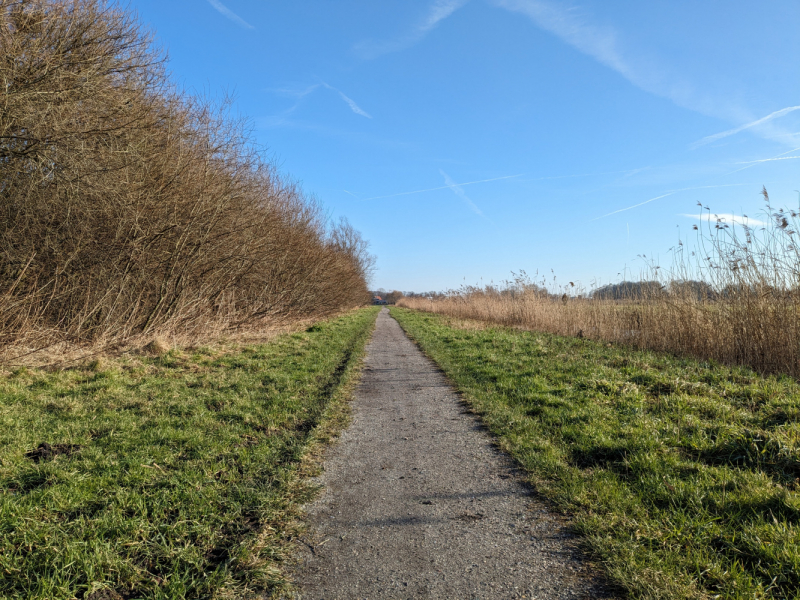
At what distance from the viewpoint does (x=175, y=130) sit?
31.9ft

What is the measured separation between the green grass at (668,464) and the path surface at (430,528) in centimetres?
29

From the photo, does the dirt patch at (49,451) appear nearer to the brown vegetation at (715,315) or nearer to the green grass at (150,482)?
the green grass at (150,482)

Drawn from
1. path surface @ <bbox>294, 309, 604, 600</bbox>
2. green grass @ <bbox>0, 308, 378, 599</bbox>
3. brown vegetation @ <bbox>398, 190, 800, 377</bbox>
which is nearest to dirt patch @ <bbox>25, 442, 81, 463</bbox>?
green grass @ <bbox>0, 308, 378, 599</bbox>

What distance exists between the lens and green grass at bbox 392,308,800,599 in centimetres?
238

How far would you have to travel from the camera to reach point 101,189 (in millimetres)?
7980

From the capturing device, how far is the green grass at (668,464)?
7.82ft

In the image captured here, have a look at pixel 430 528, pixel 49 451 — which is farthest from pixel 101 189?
pixel 430 528

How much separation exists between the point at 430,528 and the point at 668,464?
87.9 inches

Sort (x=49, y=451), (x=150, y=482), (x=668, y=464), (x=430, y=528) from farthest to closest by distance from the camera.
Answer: (x=49, y=451) < (x=668, y=464) < (x=150, y=482) < (x=430, y=528)

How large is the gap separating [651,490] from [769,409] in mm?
2779

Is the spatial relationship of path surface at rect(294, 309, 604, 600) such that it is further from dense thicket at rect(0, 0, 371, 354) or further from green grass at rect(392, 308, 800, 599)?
dense thicket at rect(0, 0, 371, 354)

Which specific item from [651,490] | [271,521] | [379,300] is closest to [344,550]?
[271,521]

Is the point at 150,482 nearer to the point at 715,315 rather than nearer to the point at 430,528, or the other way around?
the point at 430,528

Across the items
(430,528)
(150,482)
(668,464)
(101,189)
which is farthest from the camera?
(101,189)
